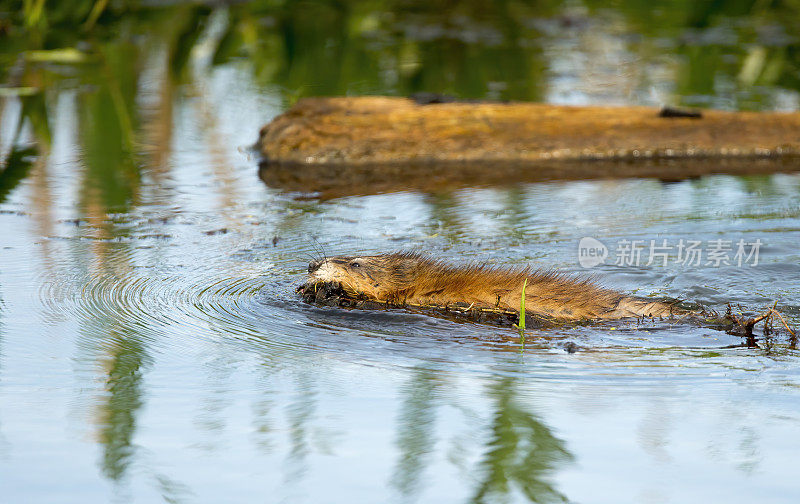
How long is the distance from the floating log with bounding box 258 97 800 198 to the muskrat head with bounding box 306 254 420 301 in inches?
124

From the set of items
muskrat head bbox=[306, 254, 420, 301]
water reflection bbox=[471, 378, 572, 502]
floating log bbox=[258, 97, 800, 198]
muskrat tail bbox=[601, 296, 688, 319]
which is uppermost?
floating log bbox=[258, 97, 800, 198]

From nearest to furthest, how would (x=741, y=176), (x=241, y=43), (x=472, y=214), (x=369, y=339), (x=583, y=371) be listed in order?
1. (x=583, y=371)
2. (x=369, y=339)
3. (x=472, y=214)
4. (x=741, y=176)
5. (x=241, y=43)

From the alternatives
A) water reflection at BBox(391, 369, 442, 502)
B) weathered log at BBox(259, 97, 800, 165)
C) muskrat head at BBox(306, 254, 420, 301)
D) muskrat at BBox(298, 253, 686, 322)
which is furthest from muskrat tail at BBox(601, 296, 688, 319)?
weathered log at BBox(259, 97, 800, 165)

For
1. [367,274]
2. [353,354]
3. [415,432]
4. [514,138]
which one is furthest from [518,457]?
[514,138]

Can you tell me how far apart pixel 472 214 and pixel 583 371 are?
9.50 ft

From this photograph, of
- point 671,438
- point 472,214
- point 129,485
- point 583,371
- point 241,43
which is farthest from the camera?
point 241,43

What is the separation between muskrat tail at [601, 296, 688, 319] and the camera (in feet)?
16.4

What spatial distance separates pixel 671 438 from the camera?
369cm

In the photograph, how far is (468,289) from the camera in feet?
16.9

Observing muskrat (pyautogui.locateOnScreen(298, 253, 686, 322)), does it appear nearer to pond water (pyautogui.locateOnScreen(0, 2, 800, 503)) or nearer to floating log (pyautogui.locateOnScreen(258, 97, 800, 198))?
pond water (pyautogui.locateOnScreen(0, 2, 800, 503))

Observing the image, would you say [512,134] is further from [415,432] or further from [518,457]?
[518,457]

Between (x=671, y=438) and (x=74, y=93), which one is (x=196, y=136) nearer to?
(x=74, y=93)

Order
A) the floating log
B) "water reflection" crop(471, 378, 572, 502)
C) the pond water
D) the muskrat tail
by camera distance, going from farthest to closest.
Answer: the floating log, the muskrat tail, the pond water, "water reflection" crop(471, 378, 572, 502)

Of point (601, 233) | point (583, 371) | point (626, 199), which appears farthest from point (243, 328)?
point (626, 199)
